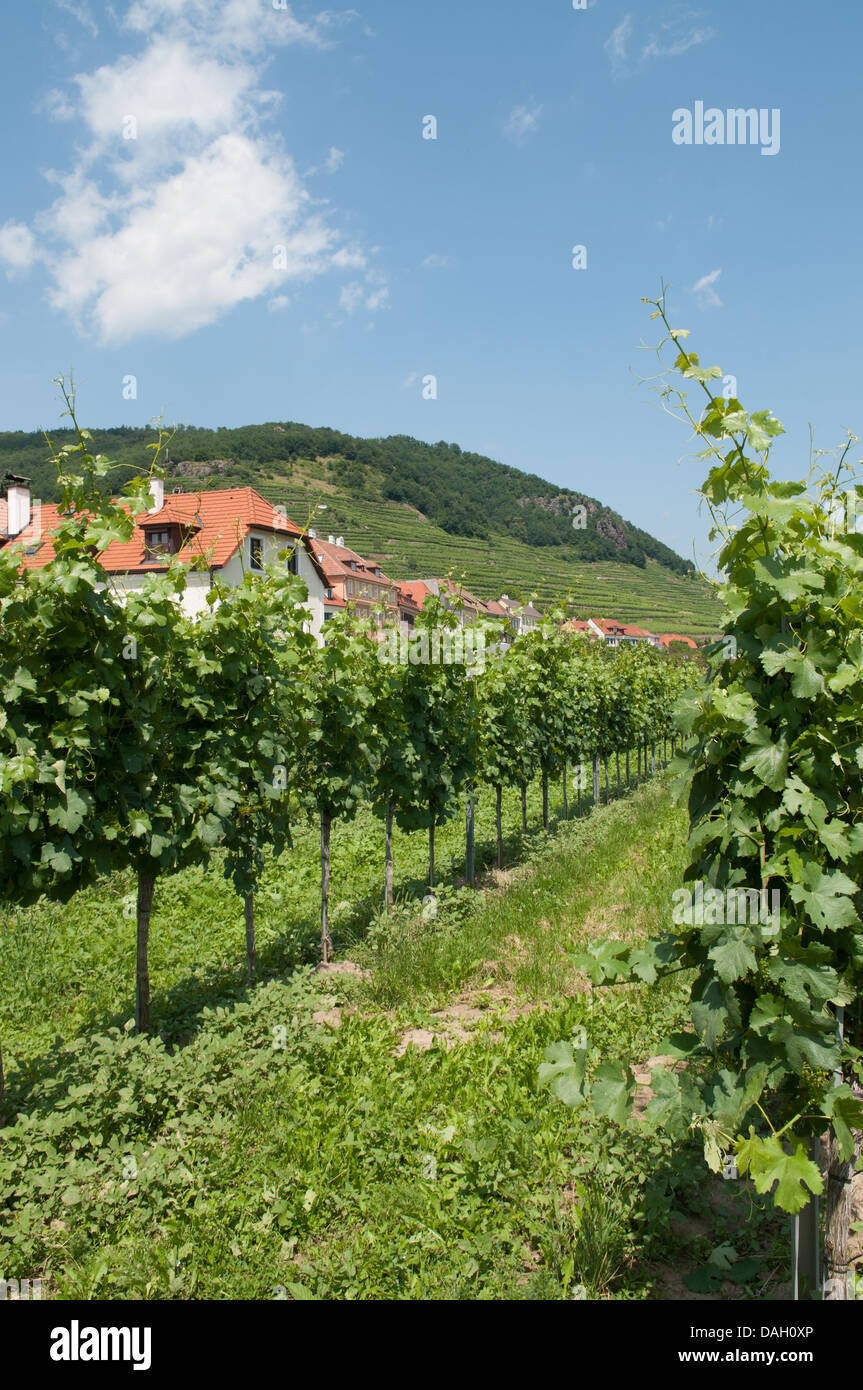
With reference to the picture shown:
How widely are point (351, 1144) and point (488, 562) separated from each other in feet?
362

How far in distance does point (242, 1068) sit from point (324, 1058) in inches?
25.1

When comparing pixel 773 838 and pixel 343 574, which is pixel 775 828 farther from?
pixel 343 574

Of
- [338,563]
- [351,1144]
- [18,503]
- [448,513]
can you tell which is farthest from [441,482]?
[351,1144]

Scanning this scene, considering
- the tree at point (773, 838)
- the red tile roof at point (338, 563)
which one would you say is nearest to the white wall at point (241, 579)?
the tree at point (773, 838)

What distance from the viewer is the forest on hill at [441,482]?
4815 inches

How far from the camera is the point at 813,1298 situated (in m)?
2.90

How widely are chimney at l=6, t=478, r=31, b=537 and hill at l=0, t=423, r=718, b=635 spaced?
58.3m

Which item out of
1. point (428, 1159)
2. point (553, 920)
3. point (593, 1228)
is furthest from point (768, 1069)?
point (553, 920)

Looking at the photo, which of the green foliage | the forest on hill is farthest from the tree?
the forest on hill

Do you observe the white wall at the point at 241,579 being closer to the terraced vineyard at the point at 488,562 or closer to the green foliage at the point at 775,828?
the green foliage at the point at 775,828

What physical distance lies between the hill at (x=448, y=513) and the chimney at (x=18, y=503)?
58329 mm

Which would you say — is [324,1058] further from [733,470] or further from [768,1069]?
[733,470]

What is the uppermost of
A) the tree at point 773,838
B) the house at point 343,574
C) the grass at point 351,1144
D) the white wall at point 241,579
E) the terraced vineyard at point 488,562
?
the terraced vineyard at point 488,562

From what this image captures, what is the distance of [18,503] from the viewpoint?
22.1 meters
